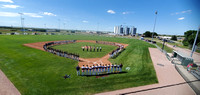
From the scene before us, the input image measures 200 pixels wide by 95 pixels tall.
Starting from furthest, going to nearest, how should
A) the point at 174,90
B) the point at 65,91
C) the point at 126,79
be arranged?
the point at 126,79 < the point at 174,90 < the point at 65,91

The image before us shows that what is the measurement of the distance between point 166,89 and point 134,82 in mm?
3001

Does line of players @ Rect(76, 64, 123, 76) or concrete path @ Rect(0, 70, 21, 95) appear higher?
line of players @ Rect(76, 64, 123, 76)

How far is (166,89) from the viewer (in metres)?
9.06

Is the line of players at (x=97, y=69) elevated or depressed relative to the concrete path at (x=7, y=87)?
elevated

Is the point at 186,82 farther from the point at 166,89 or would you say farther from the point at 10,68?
the point at 10,68

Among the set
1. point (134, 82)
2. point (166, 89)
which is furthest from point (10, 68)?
point (166, 89)

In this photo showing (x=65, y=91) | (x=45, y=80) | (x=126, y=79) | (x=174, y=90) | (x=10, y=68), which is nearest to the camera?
(x=65, y=91)

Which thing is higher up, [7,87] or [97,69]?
[97,69]

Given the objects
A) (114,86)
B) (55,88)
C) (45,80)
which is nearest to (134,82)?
(114,86)

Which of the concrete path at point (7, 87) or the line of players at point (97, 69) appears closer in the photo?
the concrete path at point (7, 87)

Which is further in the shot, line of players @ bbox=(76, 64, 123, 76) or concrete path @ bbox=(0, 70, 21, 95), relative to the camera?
line of players @ bbox=(76, 64, 123, 76)

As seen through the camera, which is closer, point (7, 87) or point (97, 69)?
point (7, 87)

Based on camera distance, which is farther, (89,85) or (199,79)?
(199,79)

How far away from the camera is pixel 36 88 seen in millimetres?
8602
